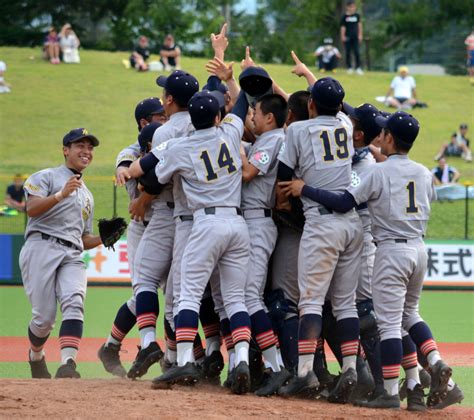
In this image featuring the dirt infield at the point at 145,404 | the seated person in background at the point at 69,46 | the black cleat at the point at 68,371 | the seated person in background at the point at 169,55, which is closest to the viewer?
the dirt infield at the point at 145,404

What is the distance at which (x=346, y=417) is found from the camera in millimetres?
6395

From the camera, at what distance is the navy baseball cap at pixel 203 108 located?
6973 millimetres

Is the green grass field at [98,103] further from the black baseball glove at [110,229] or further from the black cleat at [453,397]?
the black cleat at [453,397]

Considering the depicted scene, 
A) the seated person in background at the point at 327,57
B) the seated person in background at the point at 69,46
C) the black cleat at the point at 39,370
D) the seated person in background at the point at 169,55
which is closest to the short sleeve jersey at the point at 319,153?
the black cleat at the point at 39,370

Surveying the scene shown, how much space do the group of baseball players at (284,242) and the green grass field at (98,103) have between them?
17.1 metres

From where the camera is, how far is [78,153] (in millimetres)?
8375

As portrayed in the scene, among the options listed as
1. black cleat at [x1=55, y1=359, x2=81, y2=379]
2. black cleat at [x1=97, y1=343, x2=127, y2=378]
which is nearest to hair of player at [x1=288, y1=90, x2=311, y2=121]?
black cleat at [x1=97, y1=343, x2=127, y2=378]

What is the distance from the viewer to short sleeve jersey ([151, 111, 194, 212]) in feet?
23.9

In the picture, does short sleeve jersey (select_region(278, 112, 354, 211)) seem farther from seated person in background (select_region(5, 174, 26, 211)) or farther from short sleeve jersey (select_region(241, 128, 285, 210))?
seated person in background (select_region(5, 174, 26, 211))

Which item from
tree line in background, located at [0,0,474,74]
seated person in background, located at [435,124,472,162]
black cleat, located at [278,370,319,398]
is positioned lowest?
black cleat, located at [278,370,319,398]

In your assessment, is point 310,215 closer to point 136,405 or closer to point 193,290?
point 193,290

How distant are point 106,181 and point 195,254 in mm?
13695

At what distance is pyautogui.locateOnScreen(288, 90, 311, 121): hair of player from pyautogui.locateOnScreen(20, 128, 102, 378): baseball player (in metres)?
1.90

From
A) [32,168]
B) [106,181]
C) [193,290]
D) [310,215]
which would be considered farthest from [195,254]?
[32,168]
